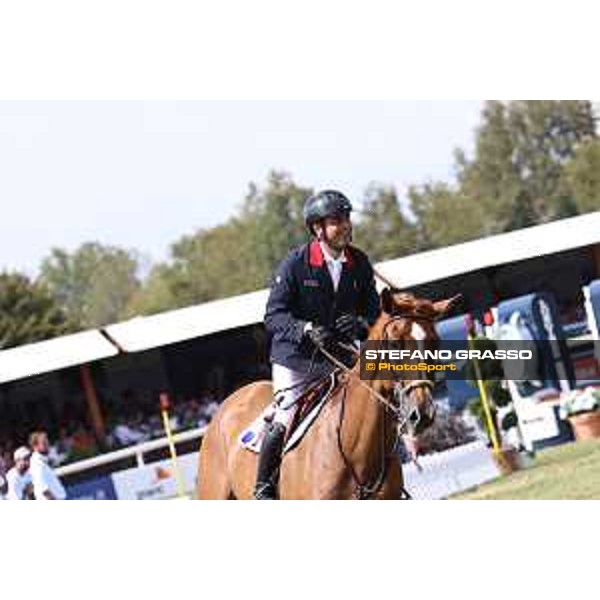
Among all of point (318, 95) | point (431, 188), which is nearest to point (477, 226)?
point (431, 188)

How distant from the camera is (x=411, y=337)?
6.27 meters

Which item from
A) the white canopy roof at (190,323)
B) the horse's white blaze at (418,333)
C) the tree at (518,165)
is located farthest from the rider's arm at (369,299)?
the tree at (518,165)

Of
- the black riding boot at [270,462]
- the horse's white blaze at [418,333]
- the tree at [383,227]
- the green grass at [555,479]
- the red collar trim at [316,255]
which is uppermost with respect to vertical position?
the tree at [383,227]

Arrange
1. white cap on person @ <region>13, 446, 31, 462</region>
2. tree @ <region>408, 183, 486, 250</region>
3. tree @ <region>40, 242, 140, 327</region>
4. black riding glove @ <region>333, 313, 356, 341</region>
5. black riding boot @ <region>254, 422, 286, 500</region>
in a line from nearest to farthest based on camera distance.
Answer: black riding glove @ <region>333, 313, 356, 341</region> < black riding boot @ <region>254, 422, 286, 500</region> < white cap on person @ <region>13, 446, 31, 462</region> < tree @ <region>408, 183, 486, 250</region> < tree @ <region>40, 242, 140, 327</region>

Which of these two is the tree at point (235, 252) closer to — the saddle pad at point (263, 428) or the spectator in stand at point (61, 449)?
the spectator in stand at point (61, 449)

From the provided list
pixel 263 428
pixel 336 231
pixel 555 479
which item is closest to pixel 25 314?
pixel 555 479

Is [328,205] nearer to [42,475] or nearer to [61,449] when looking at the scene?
[42,475]

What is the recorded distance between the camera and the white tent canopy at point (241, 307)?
342 inches

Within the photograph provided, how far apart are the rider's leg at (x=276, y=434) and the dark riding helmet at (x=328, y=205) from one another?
0.75 m

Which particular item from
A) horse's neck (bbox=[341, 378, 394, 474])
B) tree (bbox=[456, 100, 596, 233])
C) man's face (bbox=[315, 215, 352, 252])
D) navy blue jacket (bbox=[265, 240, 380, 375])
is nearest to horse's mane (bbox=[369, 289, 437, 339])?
horse's neck (bbox=[341, 378, 394, 474])

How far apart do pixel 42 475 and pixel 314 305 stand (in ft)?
12.2

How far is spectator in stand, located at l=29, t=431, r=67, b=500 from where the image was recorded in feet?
32.4

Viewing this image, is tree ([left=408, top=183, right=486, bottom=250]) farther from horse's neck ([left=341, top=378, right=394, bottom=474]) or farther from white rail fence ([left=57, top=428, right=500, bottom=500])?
horse's neck ([left=341, top=378, right=394, bottom=474])

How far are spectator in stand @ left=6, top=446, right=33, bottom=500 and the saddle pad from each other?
9.68 ft
